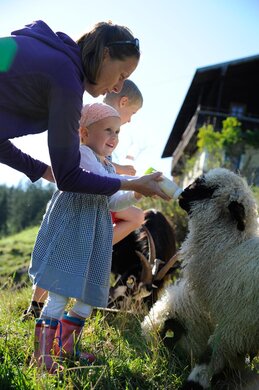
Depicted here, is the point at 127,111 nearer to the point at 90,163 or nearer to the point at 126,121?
the point at 126,121

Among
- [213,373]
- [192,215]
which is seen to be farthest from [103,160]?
[213,373]

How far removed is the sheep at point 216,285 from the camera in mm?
2514

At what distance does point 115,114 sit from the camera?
2939 millimetres

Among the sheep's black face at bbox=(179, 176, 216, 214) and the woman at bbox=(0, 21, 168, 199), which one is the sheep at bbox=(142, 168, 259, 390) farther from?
the woman at bbox=(0, 21, 168, 199)

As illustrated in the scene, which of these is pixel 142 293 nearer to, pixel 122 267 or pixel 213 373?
pixel 122 267

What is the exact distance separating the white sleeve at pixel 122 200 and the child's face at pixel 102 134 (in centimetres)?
32

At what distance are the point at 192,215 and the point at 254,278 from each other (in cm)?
63

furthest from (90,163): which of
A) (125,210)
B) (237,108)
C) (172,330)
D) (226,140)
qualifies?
(237,108)

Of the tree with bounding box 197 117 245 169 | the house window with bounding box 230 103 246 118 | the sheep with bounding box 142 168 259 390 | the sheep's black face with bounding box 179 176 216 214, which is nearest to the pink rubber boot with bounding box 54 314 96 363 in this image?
the sheep with bounding box 142 168 259 390

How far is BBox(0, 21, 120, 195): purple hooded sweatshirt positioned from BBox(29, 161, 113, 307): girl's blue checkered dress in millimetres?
354

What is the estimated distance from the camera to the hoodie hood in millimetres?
2315

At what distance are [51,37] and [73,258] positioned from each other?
1.15 m

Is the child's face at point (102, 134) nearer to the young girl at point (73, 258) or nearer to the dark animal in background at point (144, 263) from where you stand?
the young girl at point (73, 258)

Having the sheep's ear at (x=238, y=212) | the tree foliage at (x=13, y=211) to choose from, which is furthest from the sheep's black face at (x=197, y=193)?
the tree foliage at (x=13, y=211)
